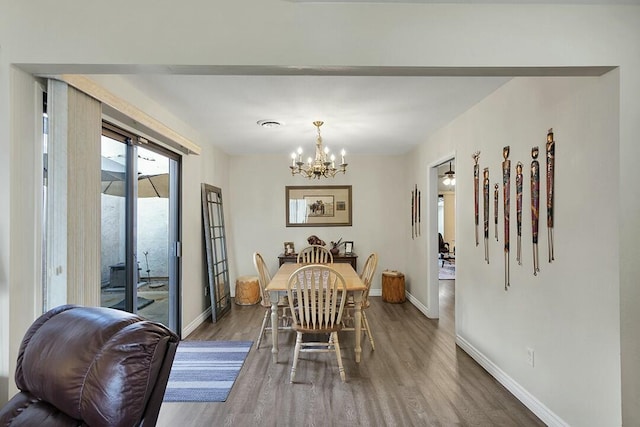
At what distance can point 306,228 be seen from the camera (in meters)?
5.64

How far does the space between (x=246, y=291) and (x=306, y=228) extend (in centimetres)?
143

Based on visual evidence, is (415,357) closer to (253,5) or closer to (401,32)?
(401,32)

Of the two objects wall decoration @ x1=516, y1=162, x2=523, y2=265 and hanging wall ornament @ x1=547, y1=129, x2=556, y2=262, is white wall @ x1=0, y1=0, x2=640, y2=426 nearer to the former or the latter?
hanging wall ornament @ x1=547, y1=129, x2=556, y2=262

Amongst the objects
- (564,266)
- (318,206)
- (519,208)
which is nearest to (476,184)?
(519,208)

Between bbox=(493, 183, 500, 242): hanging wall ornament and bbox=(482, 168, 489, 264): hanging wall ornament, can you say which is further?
bbox=(482, 168, 489, 264): hanging wall ornament

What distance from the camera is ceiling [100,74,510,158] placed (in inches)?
101

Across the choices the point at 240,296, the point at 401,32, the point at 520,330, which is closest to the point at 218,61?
the point at 401,32

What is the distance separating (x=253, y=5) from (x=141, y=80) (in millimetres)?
1417

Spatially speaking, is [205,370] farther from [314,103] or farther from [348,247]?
[348,247]

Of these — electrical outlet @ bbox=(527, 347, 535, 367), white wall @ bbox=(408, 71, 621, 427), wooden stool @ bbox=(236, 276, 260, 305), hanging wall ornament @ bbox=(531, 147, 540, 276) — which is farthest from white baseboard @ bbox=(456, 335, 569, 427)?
wooden stool @ bbox=(236, 276, 260, 305)

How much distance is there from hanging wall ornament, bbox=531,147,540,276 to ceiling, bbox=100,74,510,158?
0.74 metres

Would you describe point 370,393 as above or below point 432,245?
below

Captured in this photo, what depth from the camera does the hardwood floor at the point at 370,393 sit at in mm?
2189

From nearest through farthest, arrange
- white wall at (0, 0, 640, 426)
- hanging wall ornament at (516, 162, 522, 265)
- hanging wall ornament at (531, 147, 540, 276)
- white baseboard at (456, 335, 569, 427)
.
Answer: white wall at (0, 0, 640, 426) < white baseboard at (456, 335, 569, 427) < hanging wall ornament at (531, 147, 540, 276) < hanging wall ornament at (516, 162, 522, 265)
